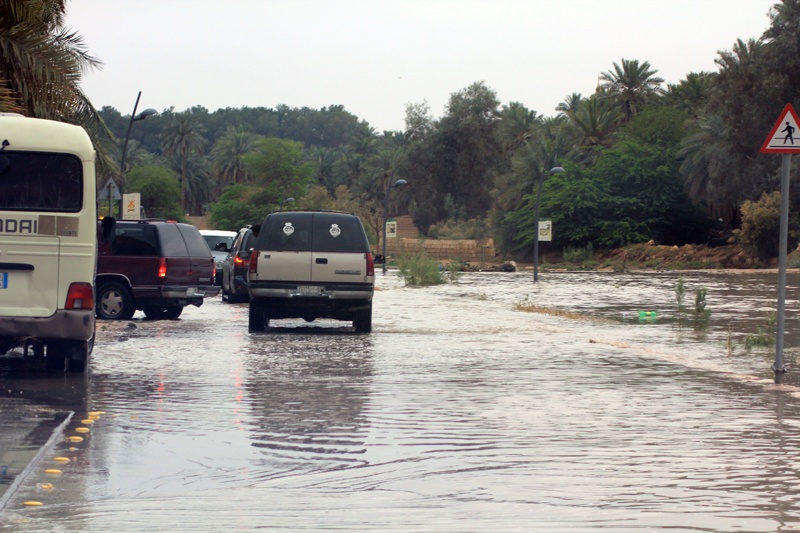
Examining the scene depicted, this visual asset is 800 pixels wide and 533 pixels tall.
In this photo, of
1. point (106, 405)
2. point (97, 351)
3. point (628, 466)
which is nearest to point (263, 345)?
point (97, 351)

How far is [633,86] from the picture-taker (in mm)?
102312

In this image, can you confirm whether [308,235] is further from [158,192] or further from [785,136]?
[158,192]

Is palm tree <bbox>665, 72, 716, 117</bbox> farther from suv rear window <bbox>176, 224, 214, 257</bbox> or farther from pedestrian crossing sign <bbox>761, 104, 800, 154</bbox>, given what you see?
pedestrian crossing sign <bbox>761, 104, 800, 154</bbox>

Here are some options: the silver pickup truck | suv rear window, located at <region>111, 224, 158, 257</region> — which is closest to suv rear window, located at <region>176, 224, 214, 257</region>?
suv rear window, located at <region>111, 224, 158, 257</region>

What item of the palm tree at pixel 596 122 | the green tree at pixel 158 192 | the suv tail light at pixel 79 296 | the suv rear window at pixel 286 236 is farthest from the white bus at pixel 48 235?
the green tree at pixel 158 192

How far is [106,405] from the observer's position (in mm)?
10867

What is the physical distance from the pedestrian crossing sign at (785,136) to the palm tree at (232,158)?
392 ft

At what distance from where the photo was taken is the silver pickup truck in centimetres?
2003

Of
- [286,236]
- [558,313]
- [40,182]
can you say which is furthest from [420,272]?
[40,182]

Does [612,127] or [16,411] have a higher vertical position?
[612,127]

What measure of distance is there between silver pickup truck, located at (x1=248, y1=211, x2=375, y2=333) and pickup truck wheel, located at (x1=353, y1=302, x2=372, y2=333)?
0.02 meters

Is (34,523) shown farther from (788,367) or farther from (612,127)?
(612,127)

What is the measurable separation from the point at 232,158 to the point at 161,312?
10970 cm

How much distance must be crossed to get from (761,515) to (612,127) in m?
96.5
